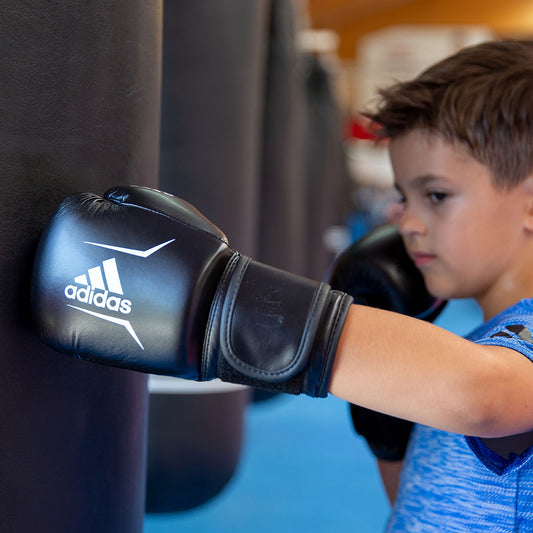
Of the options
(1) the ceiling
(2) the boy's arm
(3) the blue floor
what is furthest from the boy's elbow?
(1) the ceiling

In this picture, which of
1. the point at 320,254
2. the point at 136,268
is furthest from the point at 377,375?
the point at 320,254

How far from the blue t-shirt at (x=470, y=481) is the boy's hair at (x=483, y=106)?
0.16 m

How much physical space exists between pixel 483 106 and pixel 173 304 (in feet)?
1.40

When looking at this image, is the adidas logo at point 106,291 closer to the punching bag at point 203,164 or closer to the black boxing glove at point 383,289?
the black boxing glove at point 383,289

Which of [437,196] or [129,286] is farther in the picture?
[437,196]

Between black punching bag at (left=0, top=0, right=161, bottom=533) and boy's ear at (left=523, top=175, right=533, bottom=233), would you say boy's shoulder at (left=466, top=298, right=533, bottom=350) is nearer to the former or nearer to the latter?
boy's ear at (left=523, top=175, right=533, bottom=233)

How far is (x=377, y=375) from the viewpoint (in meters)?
0.45

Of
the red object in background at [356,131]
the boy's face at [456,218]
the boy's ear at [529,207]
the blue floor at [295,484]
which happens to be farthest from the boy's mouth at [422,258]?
the red object in background at [356,131]

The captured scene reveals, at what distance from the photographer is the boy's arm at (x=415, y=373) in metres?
0.45

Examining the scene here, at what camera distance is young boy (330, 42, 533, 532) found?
57cm

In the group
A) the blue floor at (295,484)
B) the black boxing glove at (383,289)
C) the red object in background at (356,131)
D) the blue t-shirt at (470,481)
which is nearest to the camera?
the blue t-shirt at (470,481)

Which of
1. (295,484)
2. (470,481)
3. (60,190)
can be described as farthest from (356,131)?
(60,190)

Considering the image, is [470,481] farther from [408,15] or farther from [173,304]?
[408,15]

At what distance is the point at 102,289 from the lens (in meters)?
0.44
